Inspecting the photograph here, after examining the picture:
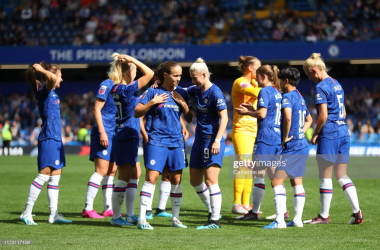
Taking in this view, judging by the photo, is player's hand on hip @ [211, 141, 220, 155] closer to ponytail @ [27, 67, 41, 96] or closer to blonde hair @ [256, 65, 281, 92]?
blonde hair @ [256, 65, 281, 92]

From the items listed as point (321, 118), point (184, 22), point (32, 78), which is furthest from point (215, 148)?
point (184, 22)

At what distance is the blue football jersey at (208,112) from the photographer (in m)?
6.12

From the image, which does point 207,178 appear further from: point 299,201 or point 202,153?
point 299,201

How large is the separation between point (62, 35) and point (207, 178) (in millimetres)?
23319

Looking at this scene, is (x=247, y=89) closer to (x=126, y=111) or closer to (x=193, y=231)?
(x=126, y=111)

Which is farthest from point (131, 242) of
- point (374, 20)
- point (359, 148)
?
point (374, 20)

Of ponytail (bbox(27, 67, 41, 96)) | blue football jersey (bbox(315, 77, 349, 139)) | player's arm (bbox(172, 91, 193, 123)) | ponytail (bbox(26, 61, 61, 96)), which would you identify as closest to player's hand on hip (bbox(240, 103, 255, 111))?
player's arm (bbox(172, 91, 193, 123))

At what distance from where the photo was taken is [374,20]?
2450 cm

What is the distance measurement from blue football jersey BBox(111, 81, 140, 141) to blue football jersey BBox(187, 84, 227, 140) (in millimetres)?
826

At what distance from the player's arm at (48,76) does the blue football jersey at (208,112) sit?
1.87 metres

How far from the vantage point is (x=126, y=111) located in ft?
21.2

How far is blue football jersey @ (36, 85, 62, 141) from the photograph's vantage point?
6637 millimetres

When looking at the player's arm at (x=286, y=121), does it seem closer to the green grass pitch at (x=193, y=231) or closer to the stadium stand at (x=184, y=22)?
the green grass pitch at (x=193, y=231)

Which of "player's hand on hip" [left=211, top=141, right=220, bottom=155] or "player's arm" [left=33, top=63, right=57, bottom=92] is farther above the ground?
"player's arm" [left=33, top=63, right=57, bottom=92]
